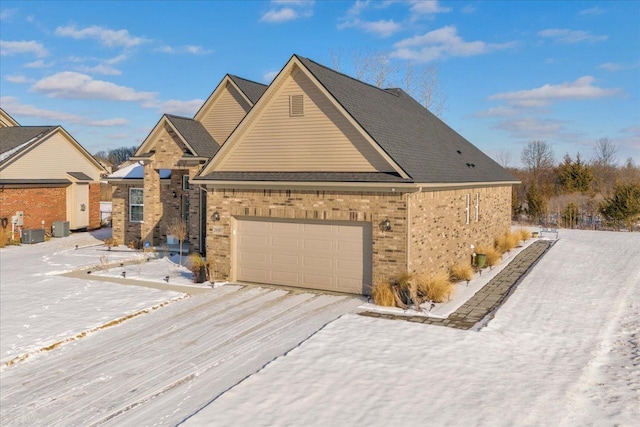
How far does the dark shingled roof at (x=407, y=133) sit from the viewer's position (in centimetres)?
1499

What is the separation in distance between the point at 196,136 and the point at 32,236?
11.5m

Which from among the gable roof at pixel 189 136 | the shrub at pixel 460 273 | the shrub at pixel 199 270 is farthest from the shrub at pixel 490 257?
the gable roof at pixel 189 136

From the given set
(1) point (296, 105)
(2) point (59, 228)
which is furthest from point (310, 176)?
(2) point (59, 228)

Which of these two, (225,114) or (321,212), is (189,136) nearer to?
(225,114)

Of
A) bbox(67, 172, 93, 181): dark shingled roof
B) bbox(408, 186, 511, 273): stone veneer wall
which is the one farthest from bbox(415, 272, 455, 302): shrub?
bbox(67, 172, 93, 181): dark shingled roof

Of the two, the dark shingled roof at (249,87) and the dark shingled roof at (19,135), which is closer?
the dark shingled roof at (249,87)

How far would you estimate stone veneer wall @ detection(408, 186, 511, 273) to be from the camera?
14531 mm

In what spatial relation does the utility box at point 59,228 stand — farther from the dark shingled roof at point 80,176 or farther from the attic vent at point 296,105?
the attic vent at point 296,105

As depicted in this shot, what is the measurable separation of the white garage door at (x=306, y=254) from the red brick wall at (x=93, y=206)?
20377 mm

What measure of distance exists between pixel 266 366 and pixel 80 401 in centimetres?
320

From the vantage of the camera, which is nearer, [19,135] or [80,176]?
[19,135]

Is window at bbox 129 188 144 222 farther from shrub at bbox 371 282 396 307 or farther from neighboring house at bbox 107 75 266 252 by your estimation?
shrub at bbox 371 282 396 307

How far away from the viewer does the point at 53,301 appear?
14578 millimetres

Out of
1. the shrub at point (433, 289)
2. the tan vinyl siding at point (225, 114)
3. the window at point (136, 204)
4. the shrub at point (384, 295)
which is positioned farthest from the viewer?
the window at point (136, 204)
